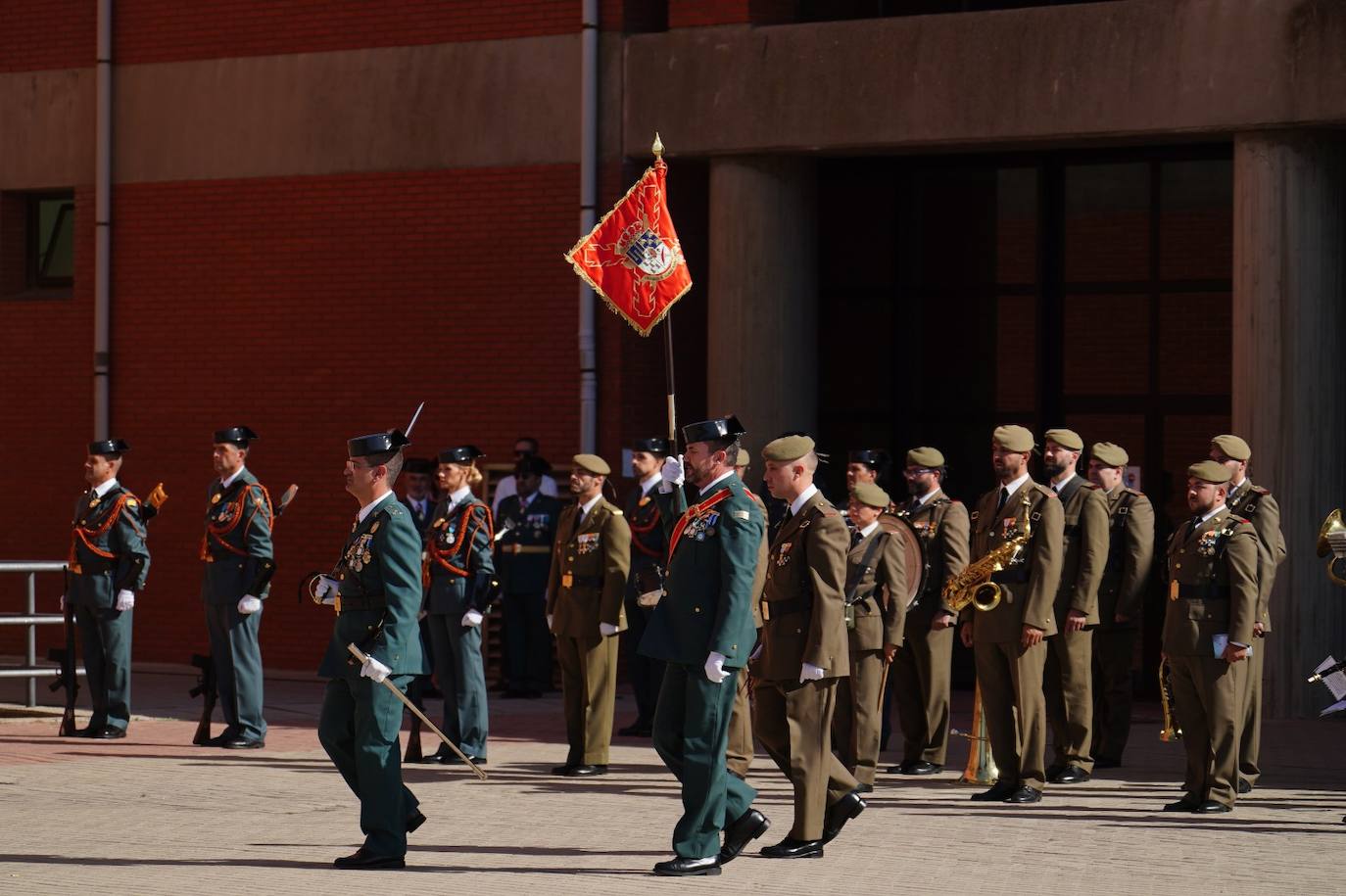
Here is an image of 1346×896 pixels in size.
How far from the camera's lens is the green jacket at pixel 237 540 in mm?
14711

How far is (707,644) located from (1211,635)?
342 centimetres

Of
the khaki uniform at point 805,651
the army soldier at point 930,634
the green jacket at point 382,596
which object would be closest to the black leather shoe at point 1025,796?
the army soldier at point 930,634

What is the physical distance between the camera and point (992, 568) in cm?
1248

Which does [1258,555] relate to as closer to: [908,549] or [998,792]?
[998,792]

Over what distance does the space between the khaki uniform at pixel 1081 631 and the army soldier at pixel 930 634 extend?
0.72m

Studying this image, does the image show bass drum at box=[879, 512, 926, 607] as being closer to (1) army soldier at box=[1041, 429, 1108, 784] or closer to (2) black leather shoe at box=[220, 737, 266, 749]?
(1) army soldier at box=[1041, 429, 1108, 784]

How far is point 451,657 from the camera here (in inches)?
549

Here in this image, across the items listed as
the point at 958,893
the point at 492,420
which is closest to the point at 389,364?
the point at 492,420

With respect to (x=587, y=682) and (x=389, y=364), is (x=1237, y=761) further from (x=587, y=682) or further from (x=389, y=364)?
(x=389, y=364)

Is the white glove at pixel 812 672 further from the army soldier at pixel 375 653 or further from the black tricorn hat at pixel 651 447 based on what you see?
the black tricorn hat at pixel 651 447

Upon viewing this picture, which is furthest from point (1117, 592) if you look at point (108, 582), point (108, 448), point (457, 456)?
point (108, 448)

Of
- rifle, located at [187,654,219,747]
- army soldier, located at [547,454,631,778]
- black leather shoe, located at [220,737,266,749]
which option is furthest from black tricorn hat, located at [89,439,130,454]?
army soldier, located at [547,454,631,778]

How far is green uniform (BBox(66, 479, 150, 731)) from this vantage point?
598 inches

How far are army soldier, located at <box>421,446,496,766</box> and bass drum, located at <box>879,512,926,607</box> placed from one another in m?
2.56
